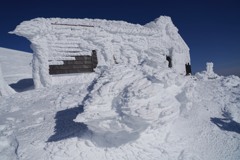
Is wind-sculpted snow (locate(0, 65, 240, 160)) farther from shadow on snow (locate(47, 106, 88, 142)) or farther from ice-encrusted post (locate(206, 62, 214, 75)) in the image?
ice-encrusted post (locate(206, 62, 214, 75))

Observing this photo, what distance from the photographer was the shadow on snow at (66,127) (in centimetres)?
571

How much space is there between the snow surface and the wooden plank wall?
4.25m

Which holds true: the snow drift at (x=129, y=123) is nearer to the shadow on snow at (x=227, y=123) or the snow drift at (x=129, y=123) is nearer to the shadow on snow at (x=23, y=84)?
the shadow on snow at (x=227, y=123)

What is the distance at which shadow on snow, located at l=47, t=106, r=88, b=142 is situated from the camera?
571 cm

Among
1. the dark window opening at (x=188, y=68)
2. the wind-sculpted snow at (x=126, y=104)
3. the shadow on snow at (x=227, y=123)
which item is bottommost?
the shadow on snow at (x=227, y=123)

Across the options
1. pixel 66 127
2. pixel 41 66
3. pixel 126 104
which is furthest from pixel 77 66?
pixel 126 104

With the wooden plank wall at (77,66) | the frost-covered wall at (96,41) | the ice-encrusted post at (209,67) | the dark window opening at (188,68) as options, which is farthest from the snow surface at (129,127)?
the dark window opening at (188,68)

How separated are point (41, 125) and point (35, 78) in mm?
4743

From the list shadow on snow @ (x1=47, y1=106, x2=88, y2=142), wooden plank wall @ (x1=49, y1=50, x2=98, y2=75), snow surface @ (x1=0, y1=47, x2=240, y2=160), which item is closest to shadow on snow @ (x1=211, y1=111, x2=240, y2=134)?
snow surface @ (x1=0, y1=47, x2=240, y2=160)

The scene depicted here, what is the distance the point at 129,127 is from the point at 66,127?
2.22 meters

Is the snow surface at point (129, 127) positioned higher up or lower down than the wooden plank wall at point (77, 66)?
lower down

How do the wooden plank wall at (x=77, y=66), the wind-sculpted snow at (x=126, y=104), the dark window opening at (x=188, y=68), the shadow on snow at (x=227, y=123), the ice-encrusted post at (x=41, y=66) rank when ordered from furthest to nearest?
1. the dark window opening at (x=188, y=68)
2. the wooden plank wall at (x=77, y=66)
3. the ice-encrusted post at (x=41, y=66)
4. the shadow on snow at (x=227, y=123)
5. the wind-sculpted snow at (x=126, y=104)

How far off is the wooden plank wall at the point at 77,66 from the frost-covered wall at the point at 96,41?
0.77 feet

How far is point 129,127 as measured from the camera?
195 inches
